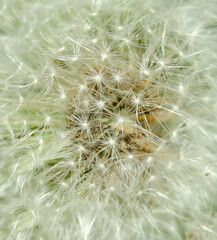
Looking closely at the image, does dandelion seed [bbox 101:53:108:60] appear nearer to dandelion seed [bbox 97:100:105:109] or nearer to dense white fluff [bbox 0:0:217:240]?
dense white fluff [bbox 0:0:217:240]

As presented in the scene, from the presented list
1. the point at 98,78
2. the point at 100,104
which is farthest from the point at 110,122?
the point at 98,78

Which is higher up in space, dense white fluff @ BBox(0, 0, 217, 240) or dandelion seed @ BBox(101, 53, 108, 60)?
dandelion seed @ BBox(101, 53, 108, 60)

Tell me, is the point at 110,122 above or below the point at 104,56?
below

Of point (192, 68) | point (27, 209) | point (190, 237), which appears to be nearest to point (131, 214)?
point (190, 237)

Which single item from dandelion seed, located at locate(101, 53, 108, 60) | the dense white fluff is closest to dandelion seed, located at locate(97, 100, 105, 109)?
the dense white fluff

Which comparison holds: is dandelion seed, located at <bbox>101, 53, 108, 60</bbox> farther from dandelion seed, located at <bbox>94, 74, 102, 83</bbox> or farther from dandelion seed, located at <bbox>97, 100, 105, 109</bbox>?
dandelion seed, located at <bbox>97, 100, 105, 109</bbox>

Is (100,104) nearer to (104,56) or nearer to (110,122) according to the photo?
(110,122)

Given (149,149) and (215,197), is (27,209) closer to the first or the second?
(149,149)

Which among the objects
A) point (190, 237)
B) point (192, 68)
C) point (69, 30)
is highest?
point (69, 30)
